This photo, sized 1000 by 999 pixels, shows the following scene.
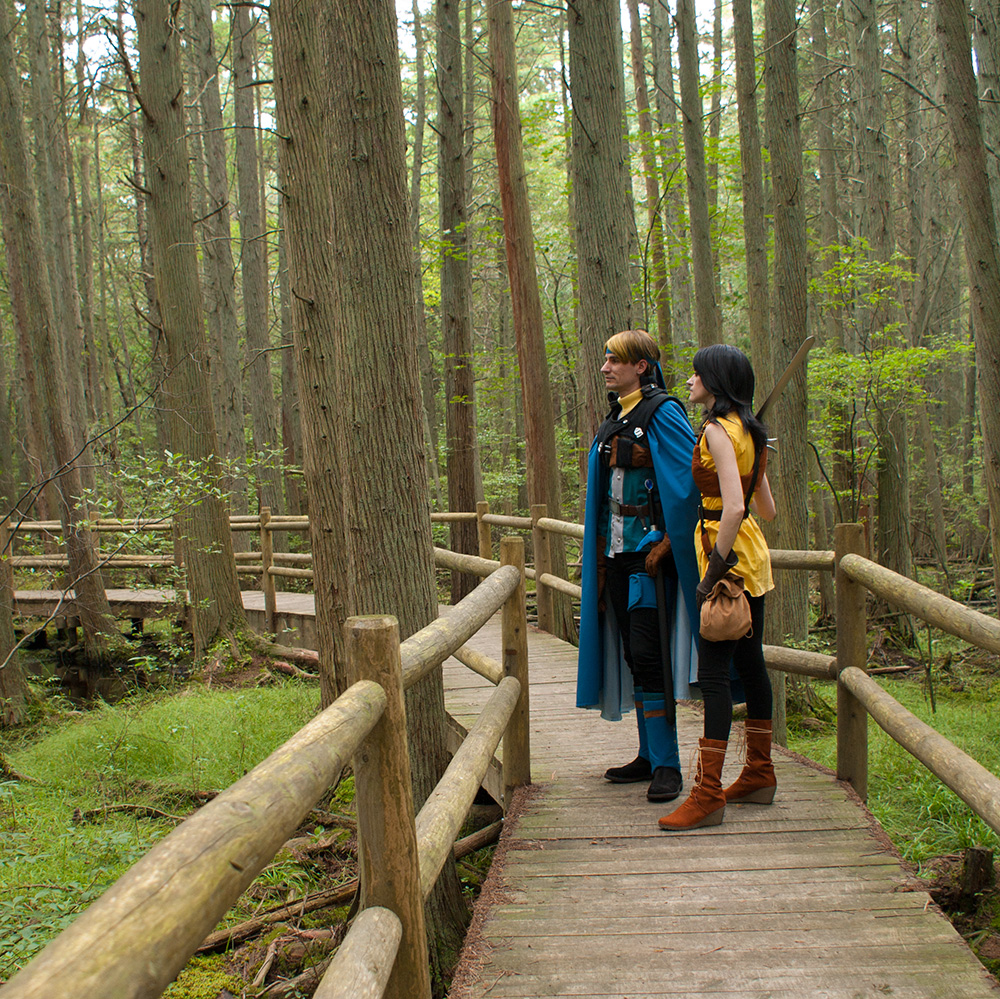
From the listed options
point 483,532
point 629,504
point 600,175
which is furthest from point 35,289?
point 629,504

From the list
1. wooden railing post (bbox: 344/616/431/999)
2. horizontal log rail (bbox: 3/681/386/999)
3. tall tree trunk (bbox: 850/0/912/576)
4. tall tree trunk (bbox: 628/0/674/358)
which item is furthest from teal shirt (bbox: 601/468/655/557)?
tall tree trunk (bbox: 850/0/912/576)

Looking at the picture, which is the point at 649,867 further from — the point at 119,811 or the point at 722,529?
the point at 119,811

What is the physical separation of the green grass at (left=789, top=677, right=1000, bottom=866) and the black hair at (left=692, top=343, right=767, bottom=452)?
2112 millimetres

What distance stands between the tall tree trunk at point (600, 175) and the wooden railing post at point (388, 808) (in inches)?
193

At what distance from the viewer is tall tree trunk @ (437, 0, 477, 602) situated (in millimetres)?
11289

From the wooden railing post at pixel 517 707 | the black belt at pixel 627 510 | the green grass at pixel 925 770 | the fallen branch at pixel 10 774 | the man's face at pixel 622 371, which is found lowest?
the green grass at pixel 925 770

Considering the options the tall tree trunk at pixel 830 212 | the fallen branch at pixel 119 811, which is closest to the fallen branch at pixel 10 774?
the fallen branch at pixel 119 811

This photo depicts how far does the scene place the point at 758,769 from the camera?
3.80 meters

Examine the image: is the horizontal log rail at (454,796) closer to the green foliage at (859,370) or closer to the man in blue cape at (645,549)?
the man in blue cape at (645,549)

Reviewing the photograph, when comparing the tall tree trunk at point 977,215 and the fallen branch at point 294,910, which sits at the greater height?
the tall tree trunk at point 977,215

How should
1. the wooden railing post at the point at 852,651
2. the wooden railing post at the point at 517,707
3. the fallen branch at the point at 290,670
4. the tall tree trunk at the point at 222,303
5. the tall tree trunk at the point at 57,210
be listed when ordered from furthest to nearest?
Answer: 1. the tall tree trunk at the point at 222,303
2. the tall tree trunk at the point at 57,210
3. the fallen branch at the point at 290,670
4. the wooden railing post at the point at 517,707
5. the wooden railing post at the point at 852,651

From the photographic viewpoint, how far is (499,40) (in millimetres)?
8961

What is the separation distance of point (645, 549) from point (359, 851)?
212 centimetres

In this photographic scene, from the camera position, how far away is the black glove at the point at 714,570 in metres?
3.35
